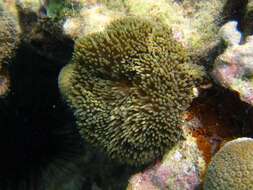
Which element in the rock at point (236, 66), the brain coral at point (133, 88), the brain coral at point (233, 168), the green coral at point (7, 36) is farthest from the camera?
the green coral at point (7, 36)

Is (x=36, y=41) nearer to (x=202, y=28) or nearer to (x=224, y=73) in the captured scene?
(x=202, y=28)

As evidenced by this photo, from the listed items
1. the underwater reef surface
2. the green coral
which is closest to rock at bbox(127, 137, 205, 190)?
the underwater reef surface

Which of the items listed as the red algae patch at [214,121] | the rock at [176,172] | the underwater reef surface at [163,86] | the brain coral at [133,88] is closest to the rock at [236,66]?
the underwater reef surface at [163,86]

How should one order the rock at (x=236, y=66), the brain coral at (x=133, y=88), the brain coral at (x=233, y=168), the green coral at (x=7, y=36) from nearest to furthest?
the brain coral at (x=233, y=168), the rock at (x=236, y=66), the brain coral at (x=133, y=88), the green coral at (x=7, y=36)

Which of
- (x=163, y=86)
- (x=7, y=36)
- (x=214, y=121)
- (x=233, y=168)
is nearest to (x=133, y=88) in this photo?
(x=163, y=86)

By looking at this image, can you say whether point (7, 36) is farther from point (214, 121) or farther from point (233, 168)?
point (233, 168)

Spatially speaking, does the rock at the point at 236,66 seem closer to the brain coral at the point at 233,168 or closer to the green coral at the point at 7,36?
the brain coral at the point at 233,168

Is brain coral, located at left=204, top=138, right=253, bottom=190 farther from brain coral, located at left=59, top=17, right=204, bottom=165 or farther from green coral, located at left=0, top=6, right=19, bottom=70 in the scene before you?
green coral, located at left=0, top=6, right=19, bottom=70
